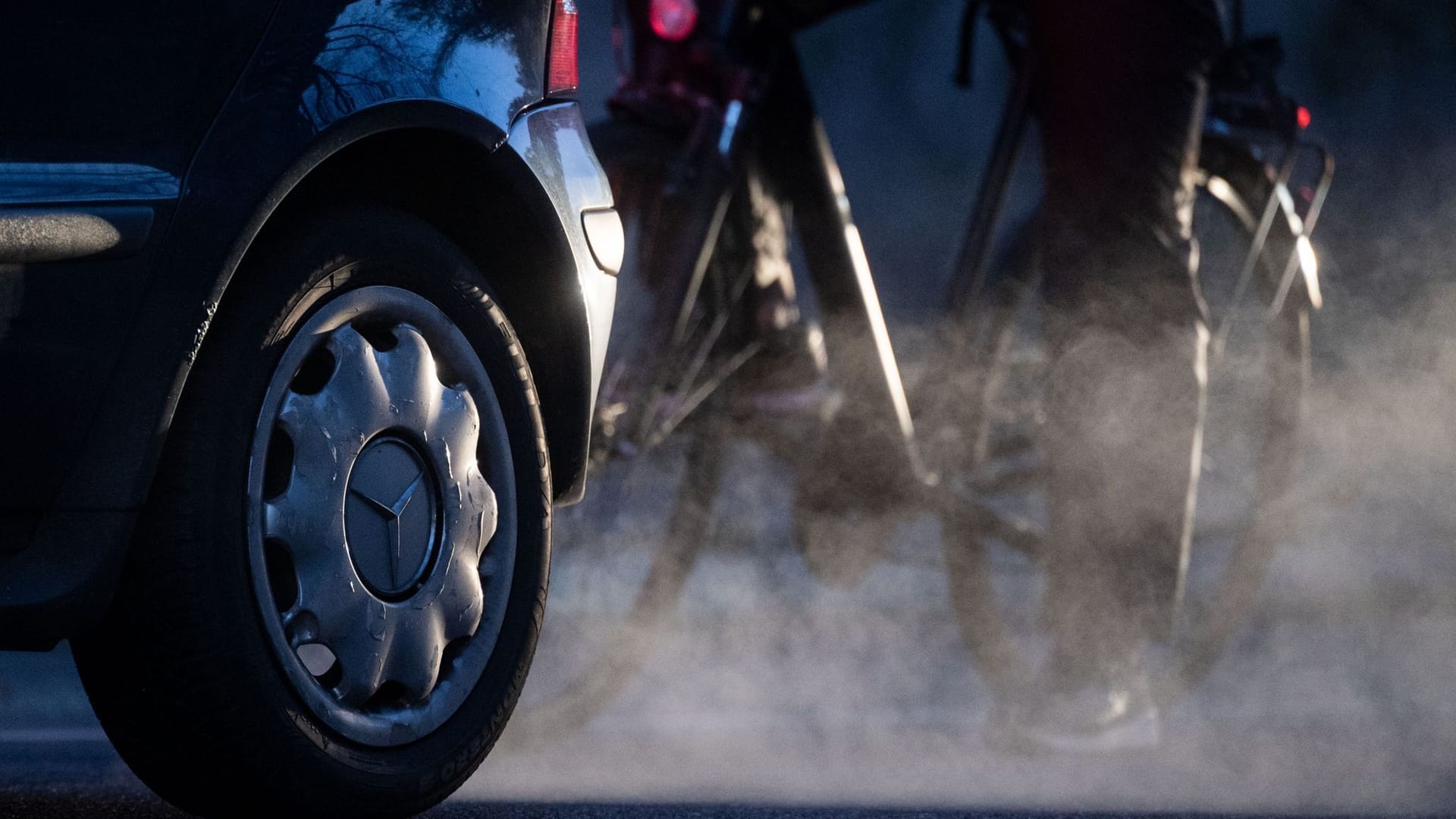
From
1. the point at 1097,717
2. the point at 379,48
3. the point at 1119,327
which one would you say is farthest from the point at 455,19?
the point at 1097,717

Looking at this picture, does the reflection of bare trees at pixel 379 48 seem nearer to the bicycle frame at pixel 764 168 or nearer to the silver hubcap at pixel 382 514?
the silver hubcap at pixel 382 514

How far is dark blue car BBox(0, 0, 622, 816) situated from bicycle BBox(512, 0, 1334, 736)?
1.70m

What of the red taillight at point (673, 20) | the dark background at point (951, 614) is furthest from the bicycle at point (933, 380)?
the dark background at point (951, 614)

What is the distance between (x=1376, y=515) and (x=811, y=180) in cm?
293

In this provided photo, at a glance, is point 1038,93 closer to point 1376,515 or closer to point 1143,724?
point 1143,724

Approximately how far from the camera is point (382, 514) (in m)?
1.80

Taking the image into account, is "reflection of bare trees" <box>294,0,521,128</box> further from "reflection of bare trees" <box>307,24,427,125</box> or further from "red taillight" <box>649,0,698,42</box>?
"red taillight" <box>649,0,698,42</box>

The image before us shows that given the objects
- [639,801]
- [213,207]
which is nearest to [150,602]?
[213,207]

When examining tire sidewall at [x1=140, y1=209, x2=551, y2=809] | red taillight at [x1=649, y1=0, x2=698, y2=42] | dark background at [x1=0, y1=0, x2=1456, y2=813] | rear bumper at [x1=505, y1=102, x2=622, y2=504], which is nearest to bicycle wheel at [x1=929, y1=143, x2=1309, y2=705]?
dark background at [x1=0, y1=0, x2=1456, y2=813]

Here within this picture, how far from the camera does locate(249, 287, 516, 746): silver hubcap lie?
5.59 ft

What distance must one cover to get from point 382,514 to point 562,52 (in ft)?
2.39

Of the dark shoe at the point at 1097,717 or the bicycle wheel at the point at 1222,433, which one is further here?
the bicycle wheel at the point at 1222,433

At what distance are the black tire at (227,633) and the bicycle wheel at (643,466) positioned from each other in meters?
1.66

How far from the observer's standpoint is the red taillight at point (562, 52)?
223cm
